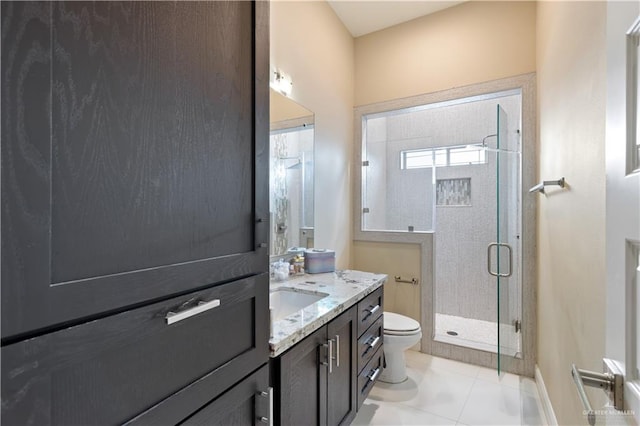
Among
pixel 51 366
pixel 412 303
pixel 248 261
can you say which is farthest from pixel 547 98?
pixel 51 366

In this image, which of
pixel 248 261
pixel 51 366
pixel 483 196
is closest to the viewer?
pixel 51 366

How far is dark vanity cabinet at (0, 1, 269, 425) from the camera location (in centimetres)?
46

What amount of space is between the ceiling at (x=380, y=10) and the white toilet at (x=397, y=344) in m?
2.65

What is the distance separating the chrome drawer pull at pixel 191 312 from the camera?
0.66 meters

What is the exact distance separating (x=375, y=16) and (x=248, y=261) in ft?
8.88

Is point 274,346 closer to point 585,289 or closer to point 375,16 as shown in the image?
point 585,289

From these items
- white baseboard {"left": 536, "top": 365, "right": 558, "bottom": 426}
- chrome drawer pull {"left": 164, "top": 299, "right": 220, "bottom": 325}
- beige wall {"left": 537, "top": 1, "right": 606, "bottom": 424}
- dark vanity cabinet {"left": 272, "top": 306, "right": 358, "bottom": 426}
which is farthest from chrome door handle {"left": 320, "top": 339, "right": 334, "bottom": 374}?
white baseboard {"left": 536, "top": 365, "right": 558, "bottom": 426}

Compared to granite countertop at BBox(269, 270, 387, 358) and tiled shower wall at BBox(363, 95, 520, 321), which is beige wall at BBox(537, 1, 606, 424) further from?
tiled shower wall at BBox(363, 95, 520, 321)

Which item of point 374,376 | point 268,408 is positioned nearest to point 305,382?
point 268,408

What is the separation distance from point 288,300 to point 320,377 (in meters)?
0.52

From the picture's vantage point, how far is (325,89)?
2514mm

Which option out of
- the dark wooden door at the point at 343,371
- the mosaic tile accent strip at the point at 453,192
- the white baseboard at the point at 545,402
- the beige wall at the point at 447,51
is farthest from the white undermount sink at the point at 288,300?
the mosaic tile accent strip at the point at 453,192

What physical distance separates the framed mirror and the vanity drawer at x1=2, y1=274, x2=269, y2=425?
3.59 feet

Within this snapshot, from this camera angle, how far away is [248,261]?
0.90m
